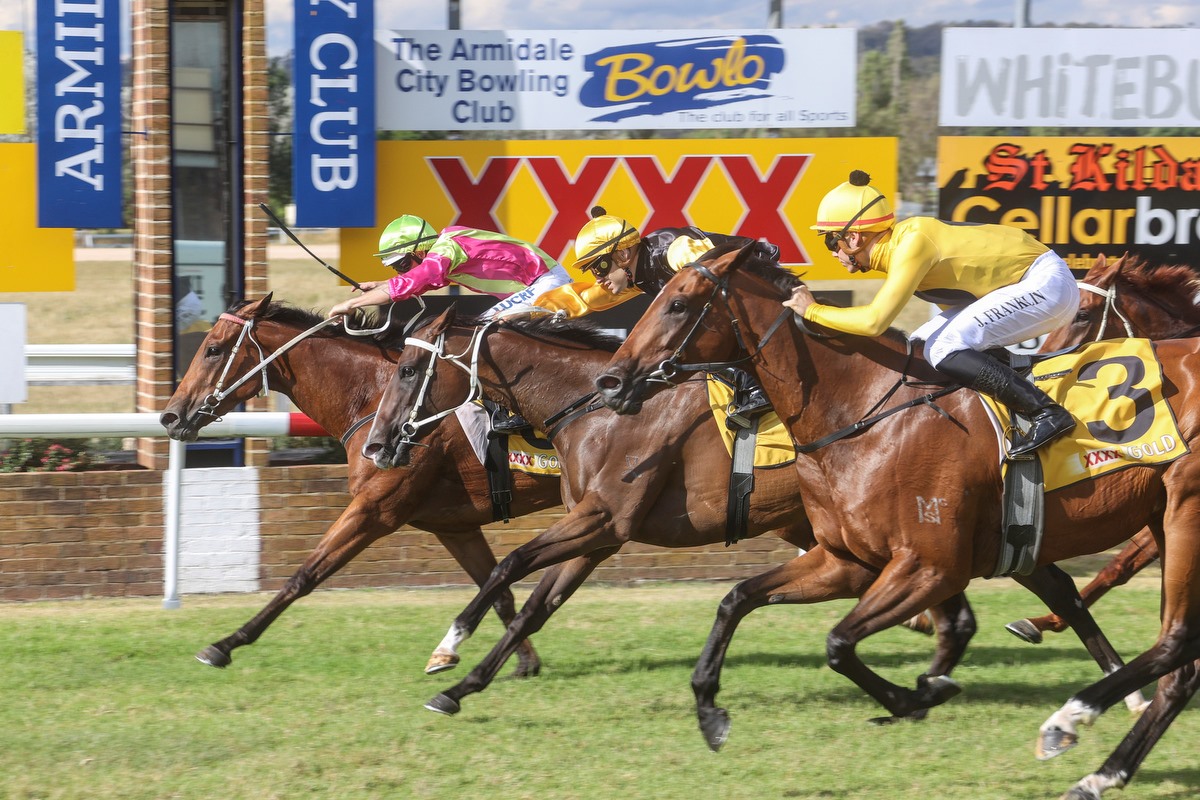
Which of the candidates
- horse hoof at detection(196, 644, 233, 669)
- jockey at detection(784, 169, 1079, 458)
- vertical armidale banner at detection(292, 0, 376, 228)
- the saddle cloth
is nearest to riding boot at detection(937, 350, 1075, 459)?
jockey at detection(784, 169, 1079, 458)

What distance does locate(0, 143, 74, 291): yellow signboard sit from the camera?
8.12 m

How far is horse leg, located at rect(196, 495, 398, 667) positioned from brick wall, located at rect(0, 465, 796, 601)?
1663mm

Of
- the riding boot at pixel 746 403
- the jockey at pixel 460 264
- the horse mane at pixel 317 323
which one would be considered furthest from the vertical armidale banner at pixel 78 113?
the riding boot at pixel 746 403

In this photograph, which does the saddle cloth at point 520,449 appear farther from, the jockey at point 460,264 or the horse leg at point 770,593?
the horse leg at point 770,593

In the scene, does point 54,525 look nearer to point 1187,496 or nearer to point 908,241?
point 908,241

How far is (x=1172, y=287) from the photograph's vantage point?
7090mm

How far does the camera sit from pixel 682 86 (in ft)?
28.5

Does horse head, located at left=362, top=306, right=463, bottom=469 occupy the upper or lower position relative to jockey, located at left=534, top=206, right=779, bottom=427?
lower

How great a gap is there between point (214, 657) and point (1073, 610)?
3607mm

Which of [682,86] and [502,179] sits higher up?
[682,86]

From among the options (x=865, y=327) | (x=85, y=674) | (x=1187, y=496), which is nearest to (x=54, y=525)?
(x=85, y=674)

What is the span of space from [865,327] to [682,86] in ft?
14.0

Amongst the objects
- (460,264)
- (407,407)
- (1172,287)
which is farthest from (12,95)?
(1172,287)

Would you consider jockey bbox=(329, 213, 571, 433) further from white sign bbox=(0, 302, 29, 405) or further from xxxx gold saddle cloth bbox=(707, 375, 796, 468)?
white sign bbox=(0, 302, 29, 405)
